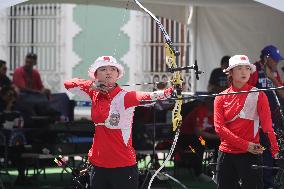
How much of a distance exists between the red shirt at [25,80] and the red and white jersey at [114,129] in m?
7.62

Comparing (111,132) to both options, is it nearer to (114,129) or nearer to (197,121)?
(114,129)

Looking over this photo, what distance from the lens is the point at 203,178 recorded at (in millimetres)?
11352

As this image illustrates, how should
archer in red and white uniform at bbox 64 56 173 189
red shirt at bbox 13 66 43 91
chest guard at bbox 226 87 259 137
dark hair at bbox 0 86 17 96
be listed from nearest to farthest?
archer in red and white uniform at bbox 64 56 173 189, chest guard at bbox 226 87 259 137, dark hair at bbox 0 86 17 96, red shirt at bbox 13 66 43 91

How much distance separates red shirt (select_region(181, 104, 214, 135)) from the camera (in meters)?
11.2

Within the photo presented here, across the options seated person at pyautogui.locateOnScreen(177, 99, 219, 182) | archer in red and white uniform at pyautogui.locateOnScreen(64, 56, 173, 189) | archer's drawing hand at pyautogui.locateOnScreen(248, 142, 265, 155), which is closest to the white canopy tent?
seated person at pyautogui.locateOnScreen(177, 99, 219, 182)

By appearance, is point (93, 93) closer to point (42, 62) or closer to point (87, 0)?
Result: point (87, 0)

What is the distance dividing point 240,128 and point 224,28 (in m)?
6.44

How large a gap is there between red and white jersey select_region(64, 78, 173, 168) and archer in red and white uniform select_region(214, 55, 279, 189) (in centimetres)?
105

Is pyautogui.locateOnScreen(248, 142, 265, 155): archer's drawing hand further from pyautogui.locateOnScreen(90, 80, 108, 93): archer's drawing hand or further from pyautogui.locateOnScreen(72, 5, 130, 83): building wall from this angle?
pyautogui.locateOnScreen(72, 5, 130, 83): building wall

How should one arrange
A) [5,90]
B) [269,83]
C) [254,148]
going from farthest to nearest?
[5,90] → [269,83] → [254,148]

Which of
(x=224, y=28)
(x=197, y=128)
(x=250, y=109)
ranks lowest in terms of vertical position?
(x=197, y=128)

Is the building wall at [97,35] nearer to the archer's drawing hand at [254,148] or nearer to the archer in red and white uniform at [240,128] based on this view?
the archer in red and white uniform at [240,128]

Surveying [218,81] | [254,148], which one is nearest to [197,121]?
[218,81]

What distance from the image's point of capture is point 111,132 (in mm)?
6375
